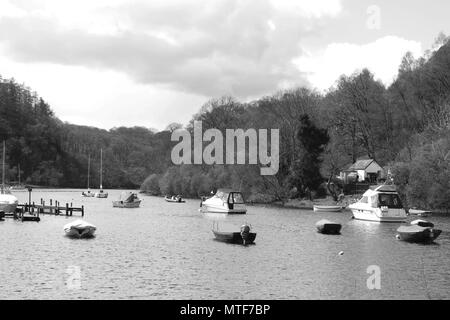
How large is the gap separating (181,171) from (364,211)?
313ft

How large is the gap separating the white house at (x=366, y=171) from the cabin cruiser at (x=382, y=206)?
4377 centimetres

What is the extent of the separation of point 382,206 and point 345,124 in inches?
2229

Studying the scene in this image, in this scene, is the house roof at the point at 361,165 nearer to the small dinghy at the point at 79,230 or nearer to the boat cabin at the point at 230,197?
the boat cabin at the point at 230,197

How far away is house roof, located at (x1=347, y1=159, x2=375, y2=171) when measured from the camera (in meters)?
133

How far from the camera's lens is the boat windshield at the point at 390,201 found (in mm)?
84581

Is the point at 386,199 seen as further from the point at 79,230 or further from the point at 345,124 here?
the point at 345,124

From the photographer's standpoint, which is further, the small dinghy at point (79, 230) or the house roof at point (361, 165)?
the house roof at point (361, 165)

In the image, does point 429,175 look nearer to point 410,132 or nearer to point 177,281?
point 410,132

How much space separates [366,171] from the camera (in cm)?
13188
